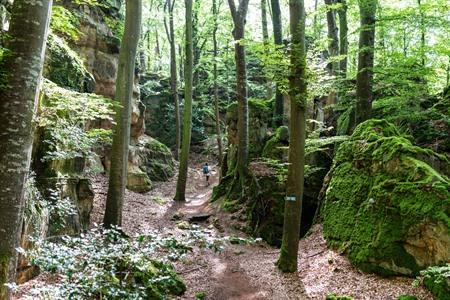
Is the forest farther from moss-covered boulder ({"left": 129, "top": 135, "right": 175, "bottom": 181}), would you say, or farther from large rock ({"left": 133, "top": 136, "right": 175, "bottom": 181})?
large rock ({"left": 133, "top": 136, "right": 175, "bottom": 181})

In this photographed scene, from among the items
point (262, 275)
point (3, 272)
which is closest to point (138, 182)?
point (262, 275)

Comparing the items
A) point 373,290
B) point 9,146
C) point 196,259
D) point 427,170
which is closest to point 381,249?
point 373,290

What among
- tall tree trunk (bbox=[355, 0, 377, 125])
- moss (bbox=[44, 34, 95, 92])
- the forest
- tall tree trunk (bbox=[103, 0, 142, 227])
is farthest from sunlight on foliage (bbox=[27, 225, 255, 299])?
tall tree trunk (bbox=[355, 0, 377, 125])

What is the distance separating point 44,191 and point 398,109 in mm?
9697

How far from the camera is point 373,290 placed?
6773mm

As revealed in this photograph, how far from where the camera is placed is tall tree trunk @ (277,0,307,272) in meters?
8.11

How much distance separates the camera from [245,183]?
538 inches

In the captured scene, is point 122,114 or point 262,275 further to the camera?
point 122,114

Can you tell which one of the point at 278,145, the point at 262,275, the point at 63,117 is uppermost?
the point at 278,145

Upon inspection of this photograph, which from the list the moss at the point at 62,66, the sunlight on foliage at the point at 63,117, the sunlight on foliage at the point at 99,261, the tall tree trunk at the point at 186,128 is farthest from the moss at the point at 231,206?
the sunlight on foliage at the point at 99,261

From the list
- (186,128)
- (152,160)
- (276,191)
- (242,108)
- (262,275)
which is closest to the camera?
(262,275)

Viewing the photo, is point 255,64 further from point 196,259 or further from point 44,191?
point 44,191

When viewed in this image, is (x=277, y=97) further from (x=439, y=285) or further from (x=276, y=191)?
(x=439, y=285)

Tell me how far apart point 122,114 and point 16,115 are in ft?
20.0
